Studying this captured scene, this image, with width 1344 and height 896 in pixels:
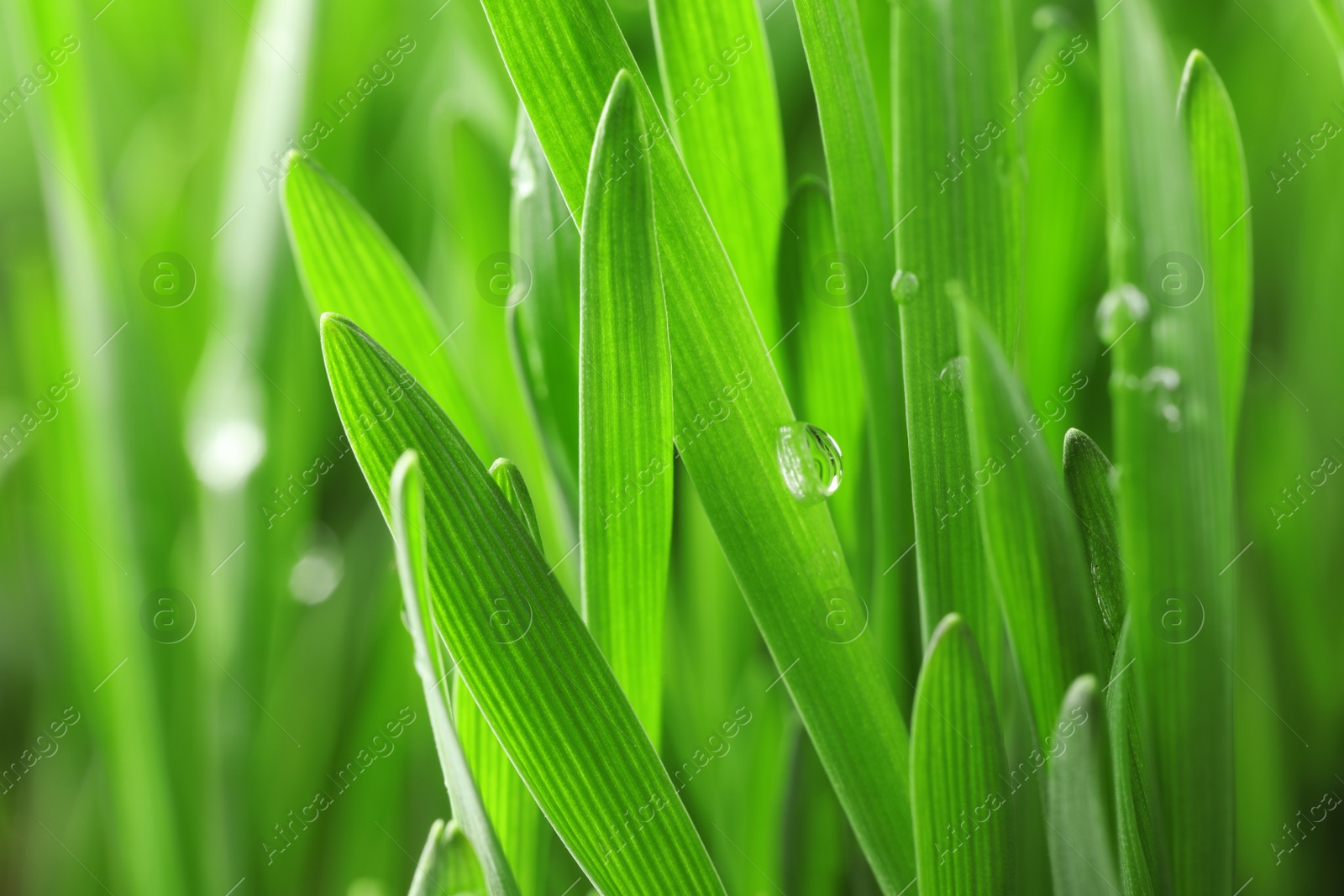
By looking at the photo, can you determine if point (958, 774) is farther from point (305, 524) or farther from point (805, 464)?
point (305, 524)

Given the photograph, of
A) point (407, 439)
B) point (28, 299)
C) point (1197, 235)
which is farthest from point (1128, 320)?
point (28, 299)

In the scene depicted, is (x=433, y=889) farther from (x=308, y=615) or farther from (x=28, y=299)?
(x=28, y=299)

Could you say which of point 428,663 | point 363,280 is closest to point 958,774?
point 428,663

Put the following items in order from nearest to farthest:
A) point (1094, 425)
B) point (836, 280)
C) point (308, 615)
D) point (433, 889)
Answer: point (433, 889) < point (836, 280) < point (1094, 425) < point (308, 615)

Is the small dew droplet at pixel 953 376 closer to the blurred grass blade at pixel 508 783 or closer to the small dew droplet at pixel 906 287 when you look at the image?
the small dew droplet at pixel 906 287

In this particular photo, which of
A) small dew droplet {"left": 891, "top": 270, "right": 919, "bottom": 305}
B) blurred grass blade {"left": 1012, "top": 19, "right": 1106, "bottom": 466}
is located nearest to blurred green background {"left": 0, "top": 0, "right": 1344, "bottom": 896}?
blurred grass blade {"left": 1012, "top": 19, "right": 1106, "bottom": 466}

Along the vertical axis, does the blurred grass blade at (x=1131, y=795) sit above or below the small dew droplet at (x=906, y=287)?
below

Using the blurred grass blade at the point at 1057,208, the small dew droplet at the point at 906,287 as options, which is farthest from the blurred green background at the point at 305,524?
the small dew droplet at the point at 906,287
